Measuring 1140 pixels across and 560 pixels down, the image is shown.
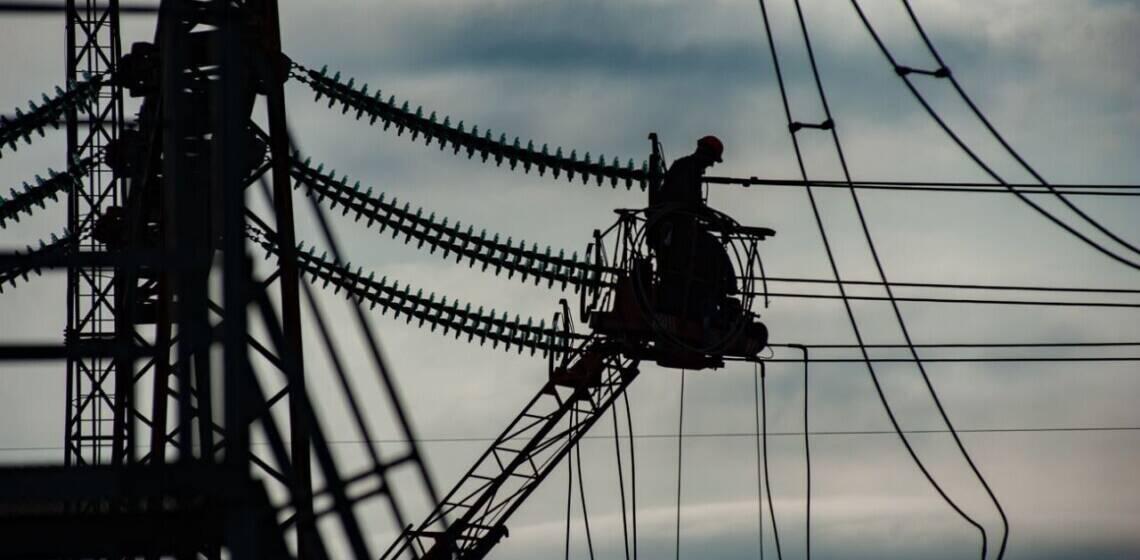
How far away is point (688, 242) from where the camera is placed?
23078mm

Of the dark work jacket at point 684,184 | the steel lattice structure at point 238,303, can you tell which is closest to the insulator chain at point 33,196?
the steel lattice structure at point 238,303

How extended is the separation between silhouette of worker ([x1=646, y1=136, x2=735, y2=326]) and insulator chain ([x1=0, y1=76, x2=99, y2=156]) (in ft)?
33.9

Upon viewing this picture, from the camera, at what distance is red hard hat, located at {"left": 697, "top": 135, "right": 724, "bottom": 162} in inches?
920

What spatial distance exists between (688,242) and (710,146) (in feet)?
4.00

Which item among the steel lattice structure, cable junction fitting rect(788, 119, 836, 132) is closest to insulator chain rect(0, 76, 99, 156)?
the steel lattice structure

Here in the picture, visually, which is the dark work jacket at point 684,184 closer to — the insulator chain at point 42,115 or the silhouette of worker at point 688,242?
the silhouette of worker at point 688,242

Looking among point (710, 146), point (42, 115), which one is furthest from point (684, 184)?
point (42, 115)

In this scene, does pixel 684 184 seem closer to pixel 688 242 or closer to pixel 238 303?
pixel 688 242

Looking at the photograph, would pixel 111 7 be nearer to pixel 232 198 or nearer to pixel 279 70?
pixel 279 70

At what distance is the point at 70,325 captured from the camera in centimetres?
2881

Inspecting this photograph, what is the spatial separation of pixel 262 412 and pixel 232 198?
2.66m

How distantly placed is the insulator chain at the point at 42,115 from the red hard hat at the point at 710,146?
413 inches

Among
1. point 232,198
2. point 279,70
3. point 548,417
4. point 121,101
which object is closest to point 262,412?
point 232,198

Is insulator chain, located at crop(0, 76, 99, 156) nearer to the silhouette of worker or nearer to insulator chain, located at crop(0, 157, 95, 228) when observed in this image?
insulator chain, located at crop(0, 157, 95, 228)
